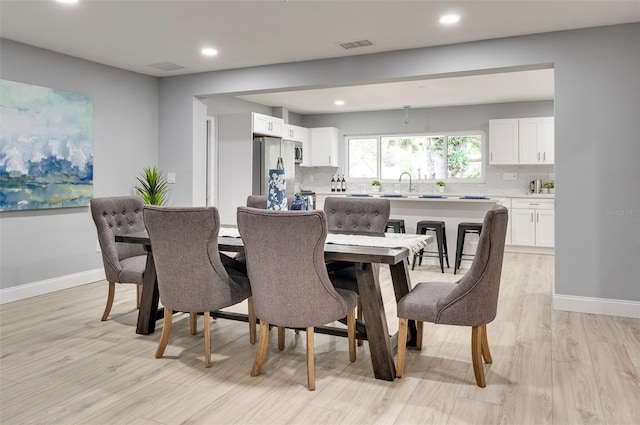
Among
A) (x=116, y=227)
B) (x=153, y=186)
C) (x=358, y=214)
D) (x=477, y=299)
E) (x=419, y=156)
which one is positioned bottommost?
(x=477, y=299)

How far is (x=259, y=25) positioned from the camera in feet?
12.7

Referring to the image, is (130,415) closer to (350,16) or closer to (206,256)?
(206,256)

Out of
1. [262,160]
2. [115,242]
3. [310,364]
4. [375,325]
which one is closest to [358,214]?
[375,325]

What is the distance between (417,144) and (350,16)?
522cm

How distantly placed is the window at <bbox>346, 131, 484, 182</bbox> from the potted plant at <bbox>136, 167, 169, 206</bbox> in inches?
A: 163

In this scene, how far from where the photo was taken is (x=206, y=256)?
8.95 feet

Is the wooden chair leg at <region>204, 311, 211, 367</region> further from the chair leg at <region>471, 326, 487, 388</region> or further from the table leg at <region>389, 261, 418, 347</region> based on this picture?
the chair leg at <region>471, 326, 487, 388</region>

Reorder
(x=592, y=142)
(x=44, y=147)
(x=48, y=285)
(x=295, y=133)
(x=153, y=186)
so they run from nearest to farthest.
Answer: (x=592, y=142) → (x=44, y=147) → (x=48, y=285) → (x=153, y=186) → (x=295, y=133)

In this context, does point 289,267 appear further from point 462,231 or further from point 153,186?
point 462,231

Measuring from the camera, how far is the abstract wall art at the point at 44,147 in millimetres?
4238

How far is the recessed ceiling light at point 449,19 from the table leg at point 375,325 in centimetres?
218

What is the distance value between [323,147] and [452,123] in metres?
2.35

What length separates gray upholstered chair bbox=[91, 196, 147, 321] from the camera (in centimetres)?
353

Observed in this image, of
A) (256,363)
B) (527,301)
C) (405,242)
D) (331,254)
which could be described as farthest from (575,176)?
(256,363)
